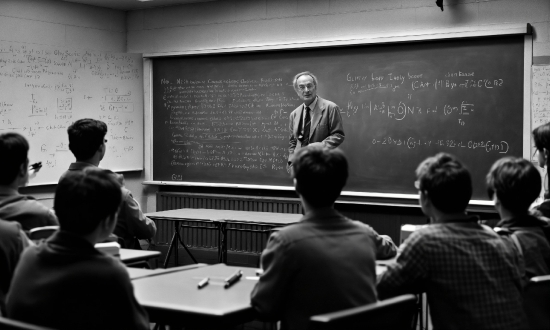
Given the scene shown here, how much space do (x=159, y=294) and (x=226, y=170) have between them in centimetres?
461

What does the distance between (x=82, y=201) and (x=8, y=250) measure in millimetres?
634

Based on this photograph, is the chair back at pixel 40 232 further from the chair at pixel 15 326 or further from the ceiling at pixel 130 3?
the ceiling at pixel 130 3

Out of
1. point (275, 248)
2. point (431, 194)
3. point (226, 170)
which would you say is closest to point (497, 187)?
point (431, 194)

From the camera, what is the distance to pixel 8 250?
2.21 meters

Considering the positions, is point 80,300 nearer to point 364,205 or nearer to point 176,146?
point 364,205

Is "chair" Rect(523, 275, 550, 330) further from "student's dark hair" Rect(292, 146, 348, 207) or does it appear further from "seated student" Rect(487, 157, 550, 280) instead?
"student's dark hair" Rect(292, 146, 348, 207)

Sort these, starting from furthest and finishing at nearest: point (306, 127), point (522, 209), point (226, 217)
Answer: point (306, 127), point (226, 217), point (522, 209)

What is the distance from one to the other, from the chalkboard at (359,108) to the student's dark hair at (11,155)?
12.6 ft

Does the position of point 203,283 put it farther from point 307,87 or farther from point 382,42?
point 382,42

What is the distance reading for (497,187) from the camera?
8.09 ft

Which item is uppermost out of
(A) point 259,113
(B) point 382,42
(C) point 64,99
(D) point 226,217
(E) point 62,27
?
(E) point 62,27

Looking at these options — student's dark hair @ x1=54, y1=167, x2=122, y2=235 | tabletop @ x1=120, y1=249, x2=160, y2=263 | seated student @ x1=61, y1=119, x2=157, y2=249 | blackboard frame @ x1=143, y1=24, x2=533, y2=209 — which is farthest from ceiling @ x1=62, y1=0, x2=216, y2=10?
student's dark hair @ x1=54, y1=167, x2=122, y2=235

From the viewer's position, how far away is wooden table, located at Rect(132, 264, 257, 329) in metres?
2.00

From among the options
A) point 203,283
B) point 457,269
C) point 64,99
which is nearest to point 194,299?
point 203,283
